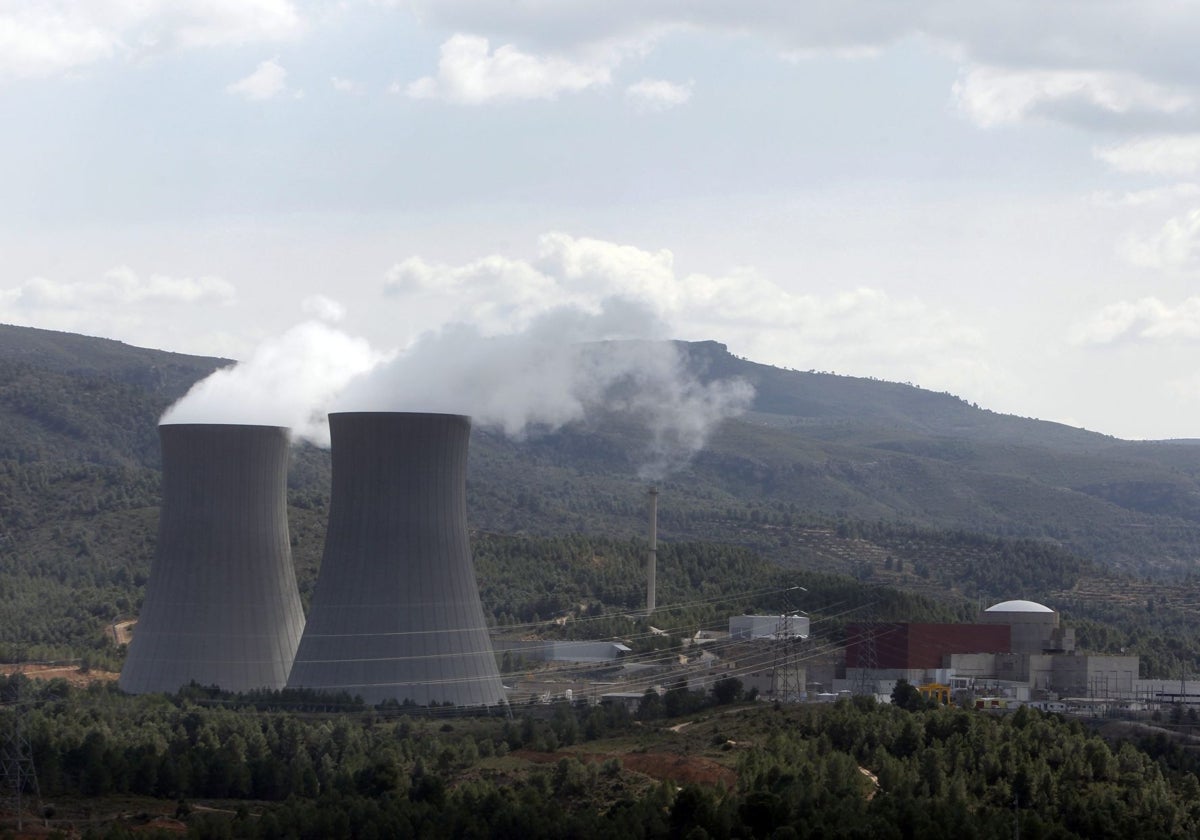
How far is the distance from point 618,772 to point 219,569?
561 inches

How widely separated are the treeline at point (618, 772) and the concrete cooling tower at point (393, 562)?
1721 mm

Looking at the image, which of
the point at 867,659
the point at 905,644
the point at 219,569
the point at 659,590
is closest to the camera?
the point at 219,569

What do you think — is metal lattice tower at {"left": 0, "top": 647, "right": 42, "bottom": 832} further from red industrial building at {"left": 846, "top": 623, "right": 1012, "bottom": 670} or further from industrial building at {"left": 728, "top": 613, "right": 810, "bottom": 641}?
red industrial building at {"left": 846, "top": 623, "right": 1012, "bottom": 670}

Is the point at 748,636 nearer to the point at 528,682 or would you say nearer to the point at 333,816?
the point at 528,682

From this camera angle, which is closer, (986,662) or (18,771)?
(18,771)

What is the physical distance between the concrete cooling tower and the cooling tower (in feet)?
11.3

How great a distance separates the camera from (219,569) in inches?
2217

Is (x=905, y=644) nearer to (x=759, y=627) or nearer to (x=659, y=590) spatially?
(x=759, y=627)

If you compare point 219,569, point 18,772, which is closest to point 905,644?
point 219,569

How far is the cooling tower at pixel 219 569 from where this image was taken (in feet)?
184

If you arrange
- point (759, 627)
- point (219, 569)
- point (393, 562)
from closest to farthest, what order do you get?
point (393, 562) < point (219, 569) < point (759, 627)

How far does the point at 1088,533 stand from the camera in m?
198

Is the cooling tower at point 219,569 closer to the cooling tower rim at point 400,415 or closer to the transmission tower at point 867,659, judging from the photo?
the cooling tower rim at point 400,415

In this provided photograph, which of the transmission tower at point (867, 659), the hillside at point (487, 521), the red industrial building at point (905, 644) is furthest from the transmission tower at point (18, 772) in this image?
the hillside at point (487, 521)
